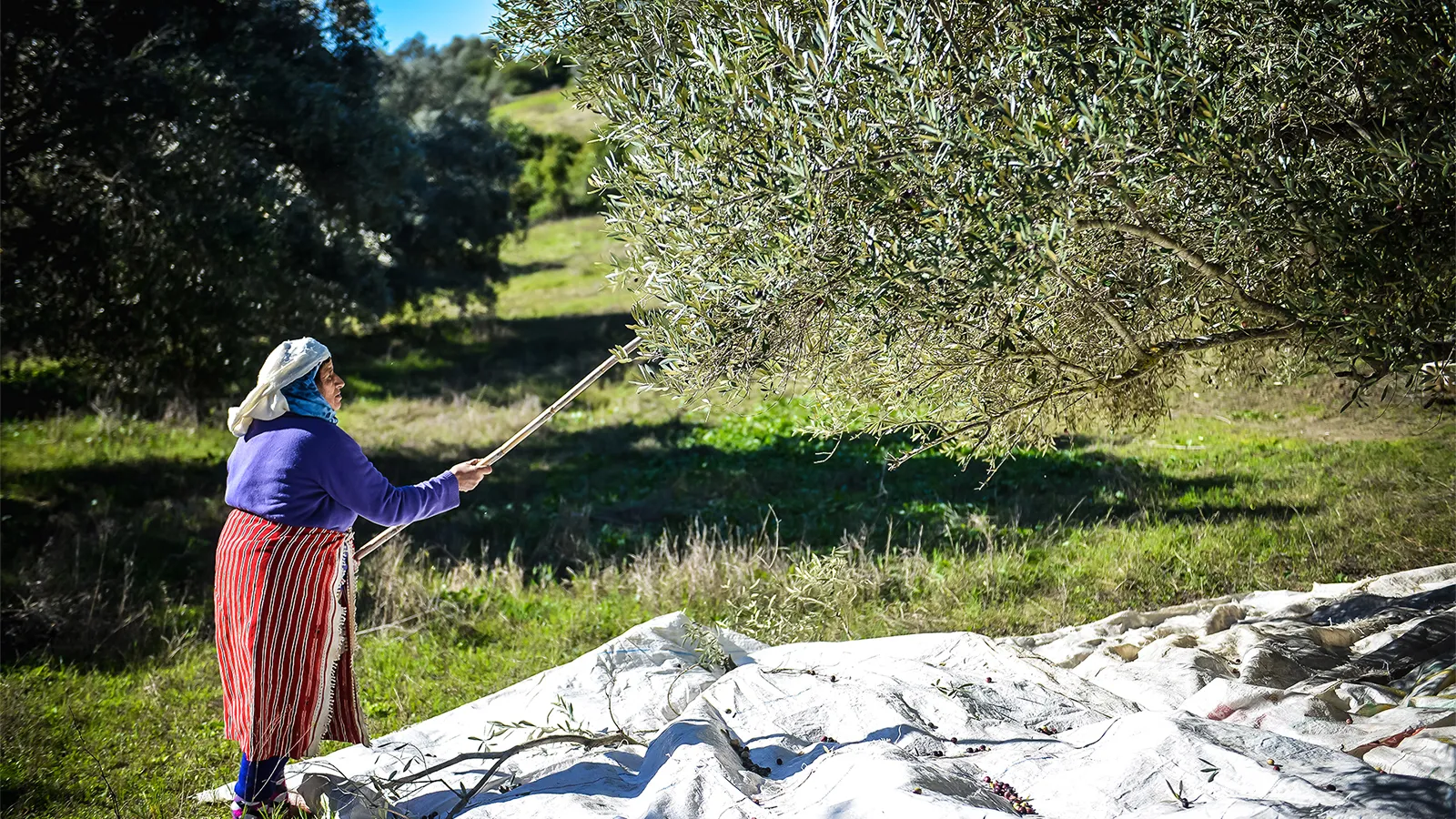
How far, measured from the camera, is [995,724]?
507 cm

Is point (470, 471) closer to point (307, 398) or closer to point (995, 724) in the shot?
point (307, 398)

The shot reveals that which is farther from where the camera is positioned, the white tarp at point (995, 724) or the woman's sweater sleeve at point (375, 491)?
the woman's sweater sleeve at point (375, 491)

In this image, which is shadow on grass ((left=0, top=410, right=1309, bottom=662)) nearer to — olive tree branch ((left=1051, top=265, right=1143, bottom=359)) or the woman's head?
olive tree branch ((left=1051, top=265, right=1143, bottom=359))

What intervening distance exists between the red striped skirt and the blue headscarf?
0.51 m

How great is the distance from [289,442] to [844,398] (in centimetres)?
283

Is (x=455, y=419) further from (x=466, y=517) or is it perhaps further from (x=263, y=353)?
(x=466, y=517)

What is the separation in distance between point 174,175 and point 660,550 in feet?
24.1

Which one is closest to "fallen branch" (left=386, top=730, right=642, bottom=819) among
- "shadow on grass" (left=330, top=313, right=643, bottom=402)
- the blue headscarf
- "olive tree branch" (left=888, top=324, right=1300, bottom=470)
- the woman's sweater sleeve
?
the woman's sweater sleeve

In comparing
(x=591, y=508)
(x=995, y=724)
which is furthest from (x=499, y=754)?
(x=591, y=508)

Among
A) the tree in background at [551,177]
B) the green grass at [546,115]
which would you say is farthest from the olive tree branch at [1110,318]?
the green grass at [546,115]

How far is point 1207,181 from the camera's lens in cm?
452

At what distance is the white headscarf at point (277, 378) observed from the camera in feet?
14.6

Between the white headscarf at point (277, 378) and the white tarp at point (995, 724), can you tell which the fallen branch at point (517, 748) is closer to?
the white tarp at point (995, 724)

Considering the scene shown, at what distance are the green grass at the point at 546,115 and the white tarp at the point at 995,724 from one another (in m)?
47.0
